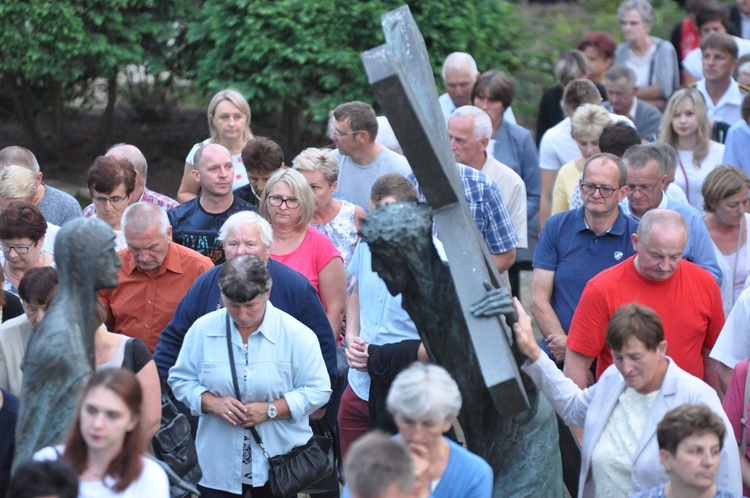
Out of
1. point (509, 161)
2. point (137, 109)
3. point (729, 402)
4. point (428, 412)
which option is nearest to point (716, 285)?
point (729, 402)

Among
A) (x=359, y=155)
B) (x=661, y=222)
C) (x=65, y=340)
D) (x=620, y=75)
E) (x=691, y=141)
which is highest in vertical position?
(x=65, y=340)

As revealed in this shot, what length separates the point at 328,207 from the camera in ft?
26.0

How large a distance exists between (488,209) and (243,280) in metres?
2.30

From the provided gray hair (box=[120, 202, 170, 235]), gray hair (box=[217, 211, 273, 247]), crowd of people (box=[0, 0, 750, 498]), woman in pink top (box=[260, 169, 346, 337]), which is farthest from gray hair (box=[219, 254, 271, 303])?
woman in pink top (box=[260, 169, 346, 337])

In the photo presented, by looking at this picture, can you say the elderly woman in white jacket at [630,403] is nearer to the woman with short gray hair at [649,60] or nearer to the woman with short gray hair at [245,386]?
the woman with short gray hair at [245,386]

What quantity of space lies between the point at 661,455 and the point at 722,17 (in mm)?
8944

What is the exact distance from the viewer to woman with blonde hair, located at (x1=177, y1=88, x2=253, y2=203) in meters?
9.05

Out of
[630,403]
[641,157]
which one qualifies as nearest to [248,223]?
[630,403]

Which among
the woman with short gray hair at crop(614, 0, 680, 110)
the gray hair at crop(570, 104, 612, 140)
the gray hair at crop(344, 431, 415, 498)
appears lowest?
the woman with short gray hair at crop(614, 0, 680, 110)

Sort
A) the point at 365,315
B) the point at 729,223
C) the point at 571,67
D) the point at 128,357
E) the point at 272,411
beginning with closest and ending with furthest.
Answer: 1. the point at 128,357
2. the point at 272,411
3. the point at 365,315
4. the point at 729,223
5. the point at 571,67

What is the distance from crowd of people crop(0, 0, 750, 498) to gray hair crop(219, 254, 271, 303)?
1 centimetres

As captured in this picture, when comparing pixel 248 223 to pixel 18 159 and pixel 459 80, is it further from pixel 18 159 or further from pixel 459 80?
pixel 459 80

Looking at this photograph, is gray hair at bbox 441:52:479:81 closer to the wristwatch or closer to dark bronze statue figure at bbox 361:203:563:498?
the wristwatch

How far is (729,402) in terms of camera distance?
5.86m
